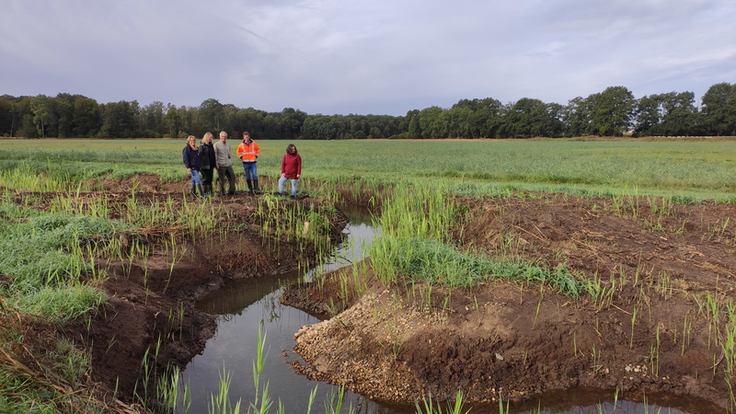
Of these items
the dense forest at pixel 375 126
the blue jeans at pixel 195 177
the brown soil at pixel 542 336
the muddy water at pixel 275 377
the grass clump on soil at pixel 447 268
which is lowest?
the muddy water at pixel 275 377

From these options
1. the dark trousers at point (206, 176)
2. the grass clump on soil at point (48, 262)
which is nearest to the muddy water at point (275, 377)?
the grass clump on soil at point (48, 262)

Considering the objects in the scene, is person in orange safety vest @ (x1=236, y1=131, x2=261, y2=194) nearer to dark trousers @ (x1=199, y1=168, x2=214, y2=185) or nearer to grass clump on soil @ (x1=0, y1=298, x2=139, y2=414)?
dark trousers @ (x1=199, y1=168, x2=214, y2=185)

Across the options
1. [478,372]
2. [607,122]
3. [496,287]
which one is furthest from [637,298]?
[607,122]

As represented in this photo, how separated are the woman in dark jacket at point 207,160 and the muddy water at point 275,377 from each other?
15.1ft

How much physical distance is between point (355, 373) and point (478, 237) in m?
3.97

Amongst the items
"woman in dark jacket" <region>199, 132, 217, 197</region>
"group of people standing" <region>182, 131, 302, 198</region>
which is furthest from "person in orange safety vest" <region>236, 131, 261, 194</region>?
"woman in dark jacket" <region>199, 132, 217, 197</region>

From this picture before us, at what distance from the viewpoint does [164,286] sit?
237 inches

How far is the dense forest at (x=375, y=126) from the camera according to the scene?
68.4 meters

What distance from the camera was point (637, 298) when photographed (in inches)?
183

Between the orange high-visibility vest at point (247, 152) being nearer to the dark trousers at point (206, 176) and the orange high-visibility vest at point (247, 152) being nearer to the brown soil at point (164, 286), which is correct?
the dark trousers at point (206, 176)

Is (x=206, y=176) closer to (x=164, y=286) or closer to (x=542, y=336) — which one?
(x=164, y=286)

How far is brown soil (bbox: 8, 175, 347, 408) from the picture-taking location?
12.7 feet

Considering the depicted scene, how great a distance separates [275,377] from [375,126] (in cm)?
10054

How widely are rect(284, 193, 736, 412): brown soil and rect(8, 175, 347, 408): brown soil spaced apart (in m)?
1.53
